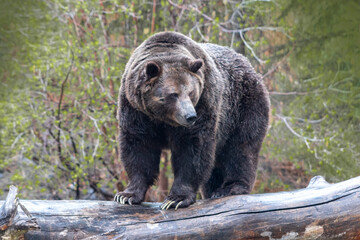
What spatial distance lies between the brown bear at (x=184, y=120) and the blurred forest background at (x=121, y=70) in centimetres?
308

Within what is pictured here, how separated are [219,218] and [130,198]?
2.93 ft

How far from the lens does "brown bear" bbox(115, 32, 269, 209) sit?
4.03 metres

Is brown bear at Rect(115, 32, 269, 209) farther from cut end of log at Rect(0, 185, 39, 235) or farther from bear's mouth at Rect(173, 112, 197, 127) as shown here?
cut end of log at Rect(0, 185, 39, 235)

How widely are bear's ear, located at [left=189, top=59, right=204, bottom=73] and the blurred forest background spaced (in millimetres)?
3814

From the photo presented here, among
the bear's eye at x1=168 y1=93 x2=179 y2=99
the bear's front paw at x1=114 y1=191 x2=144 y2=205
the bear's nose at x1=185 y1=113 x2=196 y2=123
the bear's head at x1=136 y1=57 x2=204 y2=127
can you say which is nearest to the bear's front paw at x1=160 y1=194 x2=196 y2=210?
the bear's front paw at x1=114 y1=191 x2=144 y2=205

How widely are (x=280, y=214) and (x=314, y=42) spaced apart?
18.1 ft

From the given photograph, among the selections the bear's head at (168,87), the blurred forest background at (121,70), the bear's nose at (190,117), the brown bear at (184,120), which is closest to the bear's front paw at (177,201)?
the brown bear at (184,120)

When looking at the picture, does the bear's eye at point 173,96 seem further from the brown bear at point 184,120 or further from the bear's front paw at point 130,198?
the bear's front paw at point 130,198

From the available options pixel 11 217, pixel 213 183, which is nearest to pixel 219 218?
pixel 213 183

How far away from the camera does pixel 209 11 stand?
29.0ft

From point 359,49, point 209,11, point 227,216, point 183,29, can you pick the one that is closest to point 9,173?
point 183,29

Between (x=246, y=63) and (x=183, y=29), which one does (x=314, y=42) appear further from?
(x=246, y=63)

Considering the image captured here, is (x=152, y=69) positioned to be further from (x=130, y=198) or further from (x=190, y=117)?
(x=130, y=198)

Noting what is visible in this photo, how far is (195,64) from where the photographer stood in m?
3.98
